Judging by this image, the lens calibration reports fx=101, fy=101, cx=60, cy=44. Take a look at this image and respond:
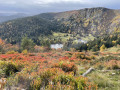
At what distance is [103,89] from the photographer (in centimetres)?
401

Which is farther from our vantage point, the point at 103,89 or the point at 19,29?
the point at 19,29

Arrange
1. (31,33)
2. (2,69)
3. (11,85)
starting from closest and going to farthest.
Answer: (11,85) < (2,69) < (31,33)

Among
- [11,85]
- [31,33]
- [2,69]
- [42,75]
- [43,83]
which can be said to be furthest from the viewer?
[31,33]

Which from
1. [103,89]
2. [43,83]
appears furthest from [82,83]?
[43,83]

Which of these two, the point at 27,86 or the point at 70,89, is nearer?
the point at 70,89

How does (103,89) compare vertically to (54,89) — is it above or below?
below

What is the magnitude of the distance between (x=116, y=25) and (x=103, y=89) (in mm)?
213542

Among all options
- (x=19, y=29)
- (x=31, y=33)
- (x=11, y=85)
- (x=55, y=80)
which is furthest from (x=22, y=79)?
(x=19, y=29)

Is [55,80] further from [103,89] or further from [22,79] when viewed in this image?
[103,89]

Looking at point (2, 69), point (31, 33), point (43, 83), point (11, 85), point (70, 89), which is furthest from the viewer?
point (31, 33)

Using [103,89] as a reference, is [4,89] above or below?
above

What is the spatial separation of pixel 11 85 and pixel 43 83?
1.13 metres

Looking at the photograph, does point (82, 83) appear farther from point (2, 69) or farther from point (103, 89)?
point (2, 69)

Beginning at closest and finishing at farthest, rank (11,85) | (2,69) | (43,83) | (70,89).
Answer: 1. (70,89)
2. (11,85)
3. (43,83)
4. (2,69)
